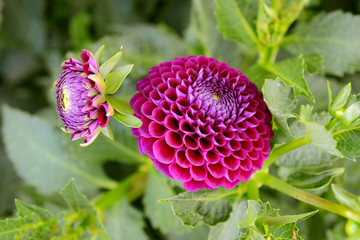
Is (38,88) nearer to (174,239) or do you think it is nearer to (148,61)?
(148,61)

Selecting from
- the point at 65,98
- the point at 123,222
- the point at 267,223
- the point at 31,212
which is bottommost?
the point at 123,222

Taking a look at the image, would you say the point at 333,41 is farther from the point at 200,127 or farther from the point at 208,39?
the point at 200,127

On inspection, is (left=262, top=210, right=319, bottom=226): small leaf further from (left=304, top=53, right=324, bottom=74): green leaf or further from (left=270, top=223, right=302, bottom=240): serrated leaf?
(left=304, top=53, right=324, bottom=74): green leaf

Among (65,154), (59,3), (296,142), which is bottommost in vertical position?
(65,154)

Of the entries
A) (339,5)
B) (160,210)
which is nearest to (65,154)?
(160,210)

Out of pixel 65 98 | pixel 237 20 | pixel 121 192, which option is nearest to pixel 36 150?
pixel 121 192

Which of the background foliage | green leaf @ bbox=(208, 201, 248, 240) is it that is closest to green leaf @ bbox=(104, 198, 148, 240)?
the background foliage
